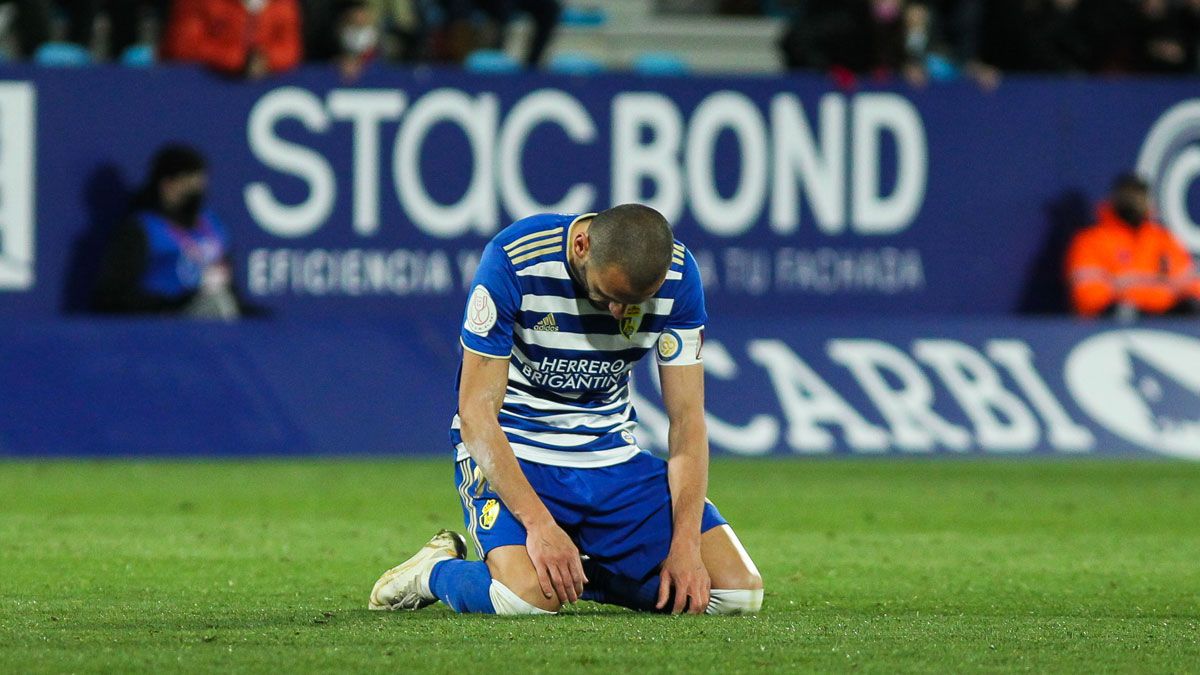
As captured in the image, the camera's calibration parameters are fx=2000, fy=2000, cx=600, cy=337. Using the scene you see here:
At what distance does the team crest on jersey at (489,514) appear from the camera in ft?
21.5

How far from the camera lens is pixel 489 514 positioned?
21.6 feet

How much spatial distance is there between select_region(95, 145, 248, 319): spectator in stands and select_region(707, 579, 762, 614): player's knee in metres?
7.91

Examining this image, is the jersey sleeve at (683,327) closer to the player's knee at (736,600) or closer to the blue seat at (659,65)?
the player's knee at (736,600)

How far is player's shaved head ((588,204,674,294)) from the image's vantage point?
19.7ft

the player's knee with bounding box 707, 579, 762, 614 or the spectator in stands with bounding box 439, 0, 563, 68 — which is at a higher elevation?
the spectator in stands with bounding box 439, 0, 563, 68

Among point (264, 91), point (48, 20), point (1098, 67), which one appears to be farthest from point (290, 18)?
point (1098, 67)

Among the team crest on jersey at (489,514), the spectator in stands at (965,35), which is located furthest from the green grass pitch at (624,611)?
the spectator in stands at (965,35)

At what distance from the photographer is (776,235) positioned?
51.2ft

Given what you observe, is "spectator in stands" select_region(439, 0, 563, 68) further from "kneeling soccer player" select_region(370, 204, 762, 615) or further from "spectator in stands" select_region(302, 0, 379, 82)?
"kneeling soccer player" select_region(370, 204, 762, 615)

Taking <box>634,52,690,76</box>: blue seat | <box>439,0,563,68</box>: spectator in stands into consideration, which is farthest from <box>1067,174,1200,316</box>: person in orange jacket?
<box>439,0,563,68</box>: spectator in stands

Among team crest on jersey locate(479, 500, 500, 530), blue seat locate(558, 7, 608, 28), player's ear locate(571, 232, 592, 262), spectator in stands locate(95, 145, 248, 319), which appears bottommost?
spectator in stands locate(95, 145, 248, 319)

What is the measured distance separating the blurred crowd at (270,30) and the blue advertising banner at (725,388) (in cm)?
241

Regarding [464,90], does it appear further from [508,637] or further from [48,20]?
[508,637]

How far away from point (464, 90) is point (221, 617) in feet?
29.7
